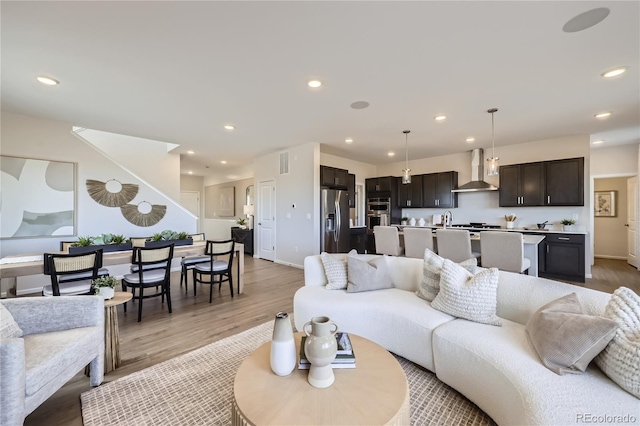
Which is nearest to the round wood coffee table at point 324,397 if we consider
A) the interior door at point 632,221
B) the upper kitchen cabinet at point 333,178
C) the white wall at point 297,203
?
the white wall at point 297,203

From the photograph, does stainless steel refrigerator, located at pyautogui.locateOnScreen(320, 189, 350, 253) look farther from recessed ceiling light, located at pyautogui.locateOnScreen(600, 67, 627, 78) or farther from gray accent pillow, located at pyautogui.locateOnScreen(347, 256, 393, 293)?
recessed ceiling light, located at pyautogui.locateOnScreen(600, 67, 627, 78)

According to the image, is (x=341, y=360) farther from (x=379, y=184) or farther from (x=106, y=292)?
(x=379, y=184)

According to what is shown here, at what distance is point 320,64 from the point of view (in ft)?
8.47

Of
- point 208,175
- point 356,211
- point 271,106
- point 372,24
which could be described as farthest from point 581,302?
point 208,175

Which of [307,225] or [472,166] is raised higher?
[472,166]

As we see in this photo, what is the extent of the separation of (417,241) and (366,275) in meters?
1.95

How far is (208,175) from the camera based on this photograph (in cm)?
1046

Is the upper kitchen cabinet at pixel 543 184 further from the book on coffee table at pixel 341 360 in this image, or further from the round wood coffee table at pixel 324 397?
the book on coffee table at pixel 341 360

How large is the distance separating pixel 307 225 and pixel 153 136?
3.48 metres

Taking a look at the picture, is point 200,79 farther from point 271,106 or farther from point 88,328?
point 88,328

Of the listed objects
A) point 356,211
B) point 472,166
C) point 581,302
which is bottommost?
point 581,302

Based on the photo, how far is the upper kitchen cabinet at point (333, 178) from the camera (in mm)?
5781

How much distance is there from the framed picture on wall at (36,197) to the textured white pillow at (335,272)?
15.1ft

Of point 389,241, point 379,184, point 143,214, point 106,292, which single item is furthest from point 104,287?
point 379,184
